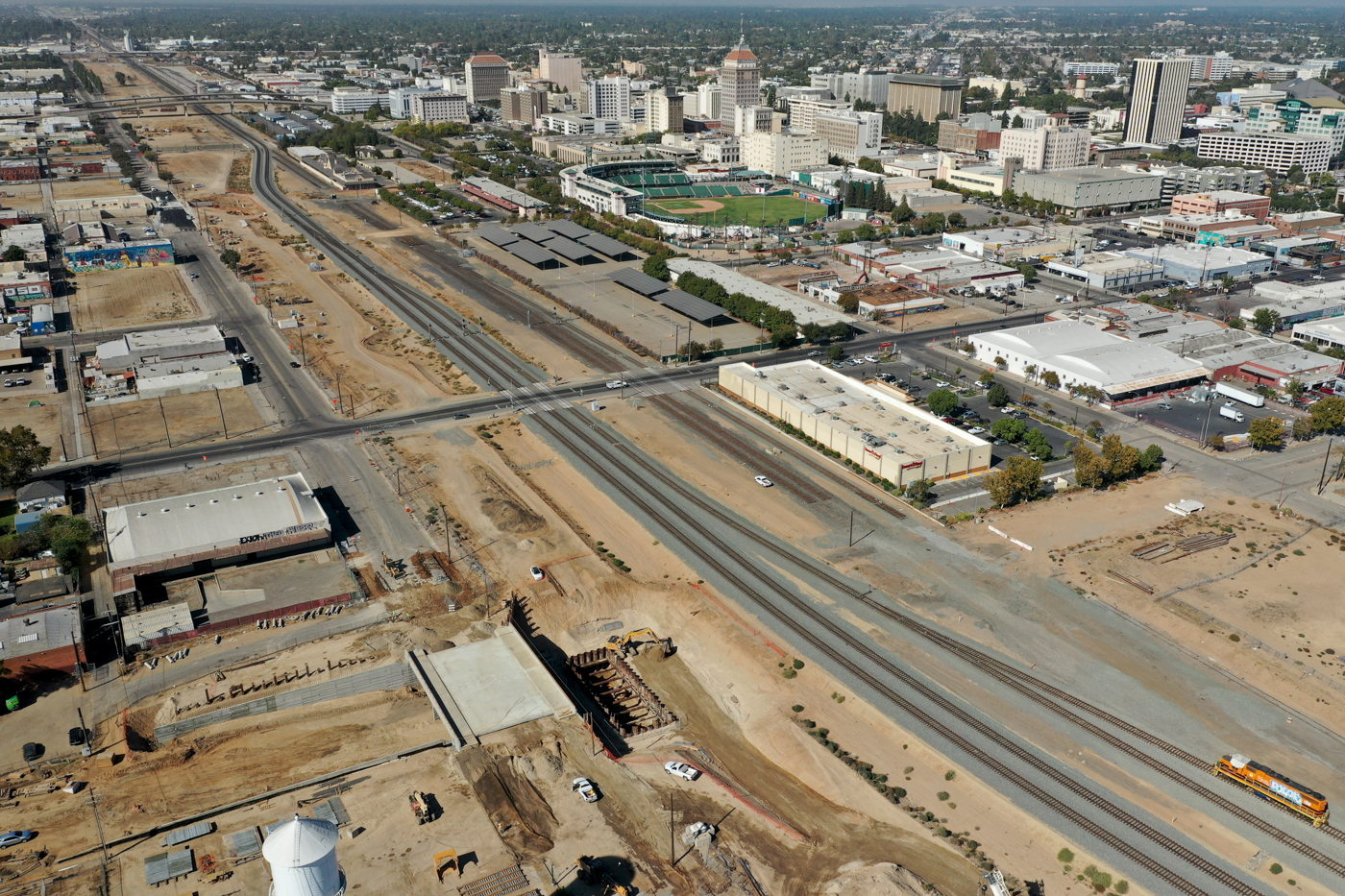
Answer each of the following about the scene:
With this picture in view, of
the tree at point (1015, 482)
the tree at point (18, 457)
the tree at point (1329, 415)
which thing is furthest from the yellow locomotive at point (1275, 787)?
the tree at point (18, 457)

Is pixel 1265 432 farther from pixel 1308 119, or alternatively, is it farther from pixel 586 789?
pixel 1308 119

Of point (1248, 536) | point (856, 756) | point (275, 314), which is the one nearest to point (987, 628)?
point (856, 756)

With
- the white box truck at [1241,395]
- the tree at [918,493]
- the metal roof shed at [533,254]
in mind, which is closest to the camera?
the tree at [918,493]

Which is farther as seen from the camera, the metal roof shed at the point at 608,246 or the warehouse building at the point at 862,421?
the metal roof shed at the point at 608,246

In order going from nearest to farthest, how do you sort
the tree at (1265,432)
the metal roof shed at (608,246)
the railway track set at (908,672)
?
1. the railway track set at (908,672)
2. the tree at (1265,432)
3. the metal roof shed at (608,246)

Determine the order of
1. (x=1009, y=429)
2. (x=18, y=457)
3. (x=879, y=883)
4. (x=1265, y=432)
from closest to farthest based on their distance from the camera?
(x=879, y=883) → (x=18, y=457) → (x=1265, y=432) → (x=1009, y=429)

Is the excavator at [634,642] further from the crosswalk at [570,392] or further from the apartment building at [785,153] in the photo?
the apartment building at [785,153]

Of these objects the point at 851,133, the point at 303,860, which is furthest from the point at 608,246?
the point at 303,860
